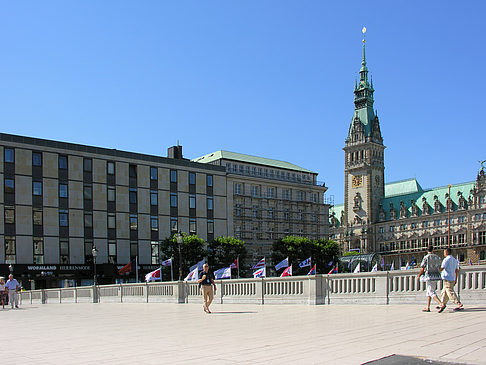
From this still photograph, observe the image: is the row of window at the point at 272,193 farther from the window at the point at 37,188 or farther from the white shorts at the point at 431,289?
the white shorts at the point at 431,289

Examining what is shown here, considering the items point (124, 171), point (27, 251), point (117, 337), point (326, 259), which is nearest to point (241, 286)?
point (117, 337)

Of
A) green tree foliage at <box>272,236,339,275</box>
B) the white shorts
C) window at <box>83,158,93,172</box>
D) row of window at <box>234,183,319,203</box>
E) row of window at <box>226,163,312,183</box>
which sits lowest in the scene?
green tree foliage at <box>272,236,339,275</box>

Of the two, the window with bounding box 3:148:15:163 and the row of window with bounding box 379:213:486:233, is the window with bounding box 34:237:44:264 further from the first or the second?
the row of window with bounding box 379:213:486:233

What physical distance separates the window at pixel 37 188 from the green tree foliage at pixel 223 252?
25.6 meters

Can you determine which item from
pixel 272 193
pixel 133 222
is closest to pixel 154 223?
pixel 133 222

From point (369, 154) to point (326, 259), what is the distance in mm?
83125

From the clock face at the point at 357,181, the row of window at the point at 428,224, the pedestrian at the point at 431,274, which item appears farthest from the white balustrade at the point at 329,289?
the clock face at the point at 357,181

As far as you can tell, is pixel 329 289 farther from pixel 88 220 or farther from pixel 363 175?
pixel 363 175

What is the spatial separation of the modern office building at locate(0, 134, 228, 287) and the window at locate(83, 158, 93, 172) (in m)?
0.14

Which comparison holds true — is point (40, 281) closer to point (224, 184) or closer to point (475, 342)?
point (224, 184)

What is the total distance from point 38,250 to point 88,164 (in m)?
14.0

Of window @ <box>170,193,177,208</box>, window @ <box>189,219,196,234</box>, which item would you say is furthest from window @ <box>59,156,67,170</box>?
window @ <box>189,219,196,234</box>

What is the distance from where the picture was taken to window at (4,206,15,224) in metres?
71.6

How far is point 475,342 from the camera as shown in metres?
9.38
